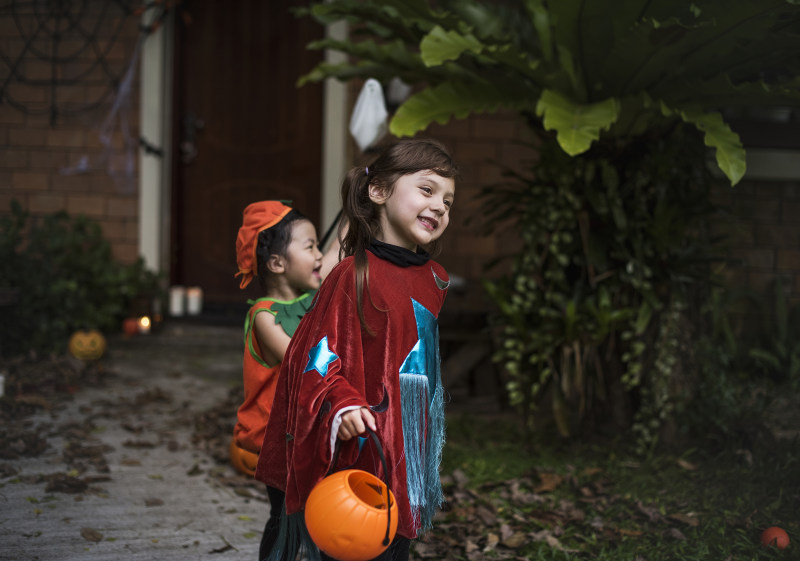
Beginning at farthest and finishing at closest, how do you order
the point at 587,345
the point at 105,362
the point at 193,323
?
the point at 193,323
the point at 105,362
the point at 587,345

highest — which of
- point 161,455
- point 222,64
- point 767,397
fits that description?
point 222,64

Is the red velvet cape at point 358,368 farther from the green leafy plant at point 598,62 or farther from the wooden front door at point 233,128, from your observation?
the wooden front door at point 233,128

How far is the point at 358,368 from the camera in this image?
175 cm

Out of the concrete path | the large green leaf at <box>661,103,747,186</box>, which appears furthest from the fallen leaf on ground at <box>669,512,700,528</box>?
the concrete path

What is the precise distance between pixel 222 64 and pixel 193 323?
222 centimetres

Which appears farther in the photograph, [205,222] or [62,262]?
[205,222]

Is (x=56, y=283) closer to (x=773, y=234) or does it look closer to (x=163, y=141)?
(x=163, y=141)

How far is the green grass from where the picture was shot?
2598 mm

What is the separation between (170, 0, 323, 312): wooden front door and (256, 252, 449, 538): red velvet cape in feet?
14.6

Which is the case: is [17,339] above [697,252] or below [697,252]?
below

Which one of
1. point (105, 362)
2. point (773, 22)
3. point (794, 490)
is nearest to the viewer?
point (773, 22)

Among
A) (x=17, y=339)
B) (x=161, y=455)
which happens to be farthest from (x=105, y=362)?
(x=161, y=455)

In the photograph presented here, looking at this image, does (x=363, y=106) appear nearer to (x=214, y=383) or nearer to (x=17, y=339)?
(x=214, y=383)

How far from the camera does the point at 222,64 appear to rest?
6.16 meters
